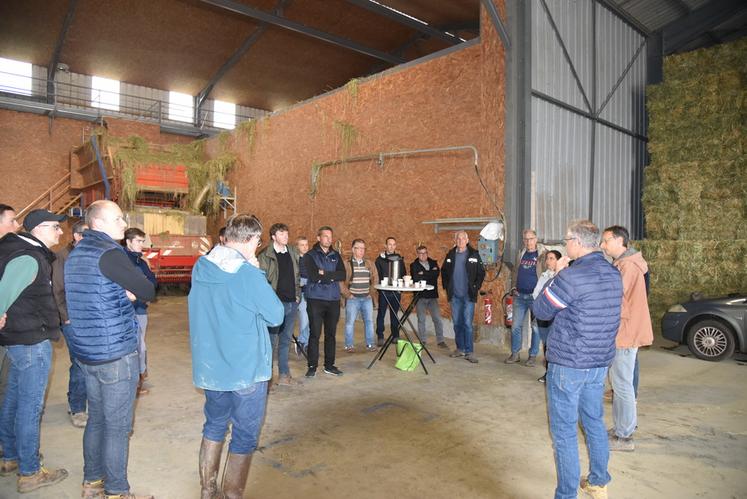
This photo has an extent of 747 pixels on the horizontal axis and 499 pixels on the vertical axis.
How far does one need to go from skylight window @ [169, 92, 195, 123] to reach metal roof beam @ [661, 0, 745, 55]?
1699 centimetres

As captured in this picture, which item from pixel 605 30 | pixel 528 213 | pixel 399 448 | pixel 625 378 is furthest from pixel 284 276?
pixel 605 30

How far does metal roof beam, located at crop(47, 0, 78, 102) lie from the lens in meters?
15.8

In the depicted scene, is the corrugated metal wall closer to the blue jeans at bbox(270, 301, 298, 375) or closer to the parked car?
the parked car

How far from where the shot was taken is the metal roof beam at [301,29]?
15370 millimetres

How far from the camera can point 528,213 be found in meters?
7.99

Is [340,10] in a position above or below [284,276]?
above

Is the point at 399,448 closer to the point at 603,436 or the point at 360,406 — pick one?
the point at 360,406

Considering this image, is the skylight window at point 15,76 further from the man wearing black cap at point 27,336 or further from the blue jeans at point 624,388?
the blue jeans at point 624,388

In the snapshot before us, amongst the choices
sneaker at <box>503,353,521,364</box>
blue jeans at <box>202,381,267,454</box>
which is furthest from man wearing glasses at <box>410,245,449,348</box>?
blue jeans at <box>202,381,267,454</box>

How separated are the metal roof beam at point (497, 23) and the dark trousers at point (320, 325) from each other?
A: 5.17 meters

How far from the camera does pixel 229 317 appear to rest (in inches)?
107

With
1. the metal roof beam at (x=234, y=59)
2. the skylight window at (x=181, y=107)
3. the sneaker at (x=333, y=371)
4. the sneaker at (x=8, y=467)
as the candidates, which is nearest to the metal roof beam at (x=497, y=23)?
the sneaker at (x=333, y=371)

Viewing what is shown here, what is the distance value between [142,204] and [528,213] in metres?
10.3

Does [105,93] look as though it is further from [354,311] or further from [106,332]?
[106,332]
